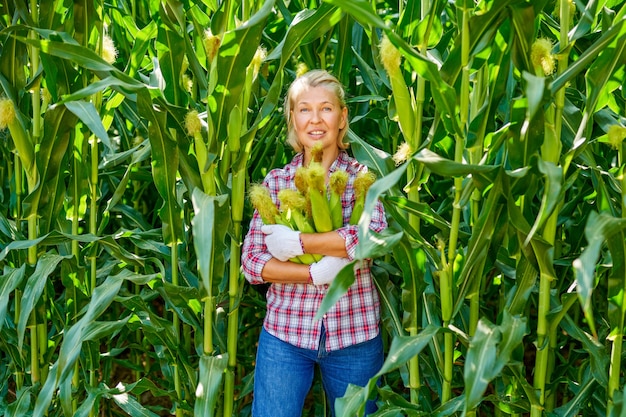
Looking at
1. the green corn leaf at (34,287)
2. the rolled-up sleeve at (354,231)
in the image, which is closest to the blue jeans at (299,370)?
the rolled-up sleeve at (354,231)

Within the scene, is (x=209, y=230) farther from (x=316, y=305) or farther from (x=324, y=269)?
(x=316, y=305)

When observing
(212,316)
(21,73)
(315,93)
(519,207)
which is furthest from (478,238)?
(21,73)

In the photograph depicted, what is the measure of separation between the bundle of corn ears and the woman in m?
0.05

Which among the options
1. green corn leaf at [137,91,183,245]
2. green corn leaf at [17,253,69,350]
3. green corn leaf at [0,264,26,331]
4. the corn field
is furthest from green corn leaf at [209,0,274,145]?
green corn leaf at [0,264,26,331]

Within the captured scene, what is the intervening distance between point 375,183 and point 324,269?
1.89 ft

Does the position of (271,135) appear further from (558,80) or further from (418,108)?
(558,80)

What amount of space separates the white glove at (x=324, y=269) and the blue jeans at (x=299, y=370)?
0.21 meters

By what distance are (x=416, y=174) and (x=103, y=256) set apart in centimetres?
155

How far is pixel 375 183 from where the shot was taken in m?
1.80

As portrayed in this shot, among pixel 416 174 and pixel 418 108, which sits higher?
pixel 418 108

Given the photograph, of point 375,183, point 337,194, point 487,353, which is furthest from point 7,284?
point 487,353

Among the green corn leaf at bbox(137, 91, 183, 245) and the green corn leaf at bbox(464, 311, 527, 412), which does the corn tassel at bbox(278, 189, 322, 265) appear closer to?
the green corn leaf at bbox(137, 91, 183, 245)

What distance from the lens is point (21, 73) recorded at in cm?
262

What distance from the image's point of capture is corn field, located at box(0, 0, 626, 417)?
2029mm
